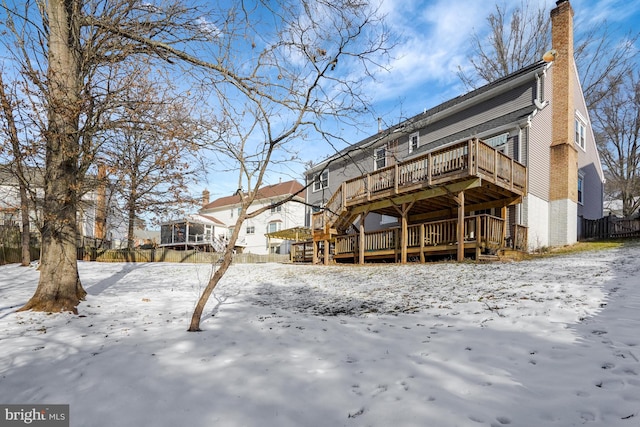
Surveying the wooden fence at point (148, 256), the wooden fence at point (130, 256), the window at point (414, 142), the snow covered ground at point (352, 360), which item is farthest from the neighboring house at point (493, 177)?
the wooden fence at point (148, 256)

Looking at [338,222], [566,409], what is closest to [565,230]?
[338,222]

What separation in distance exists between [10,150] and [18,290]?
439cm

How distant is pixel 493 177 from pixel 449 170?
1404mm

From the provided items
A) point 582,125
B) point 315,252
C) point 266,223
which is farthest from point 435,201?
point 266,223

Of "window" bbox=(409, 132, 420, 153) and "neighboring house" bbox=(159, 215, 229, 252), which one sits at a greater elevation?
"window" bbox=(409, 132, 420, 153)

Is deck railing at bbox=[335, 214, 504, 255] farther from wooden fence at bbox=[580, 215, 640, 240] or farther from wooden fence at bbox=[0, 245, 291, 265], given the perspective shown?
wooden fence at bbox=[580, 215, 640, 240]

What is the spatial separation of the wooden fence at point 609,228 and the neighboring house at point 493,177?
62 centimetres

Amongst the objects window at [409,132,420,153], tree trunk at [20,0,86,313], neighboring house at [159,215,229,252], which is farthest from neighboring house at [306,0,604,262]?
neighboring house at [159,215,229,252]

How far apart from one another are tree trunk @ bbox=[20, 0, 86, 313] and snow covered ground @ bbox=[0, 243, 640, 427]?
49cm

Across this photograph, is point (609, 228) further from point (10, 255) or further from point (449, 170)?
point (10, 255)

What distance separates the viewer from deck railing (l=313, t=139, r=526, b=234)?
432 inches

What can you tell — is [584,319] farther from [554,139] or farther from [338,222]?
[554,139]

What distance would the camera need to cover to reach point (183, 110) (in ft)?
23.0

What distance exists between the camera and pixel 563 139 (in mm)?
14812
